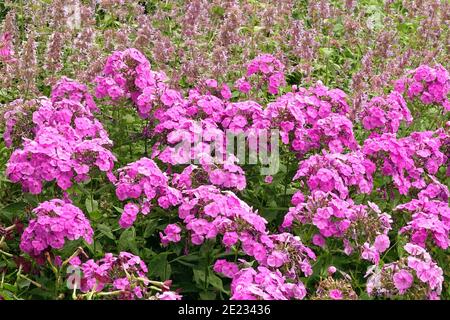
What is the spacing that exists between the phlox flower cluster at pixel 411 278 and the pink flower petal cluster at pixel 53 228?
4.20 feet

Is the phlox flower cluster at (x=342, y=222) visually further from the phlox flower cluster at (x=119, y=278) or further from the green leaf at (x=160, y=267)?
the phlox flower cluster at (x=119, y=278)

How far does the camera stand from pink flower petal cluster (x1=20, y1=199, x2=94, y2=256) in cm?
379

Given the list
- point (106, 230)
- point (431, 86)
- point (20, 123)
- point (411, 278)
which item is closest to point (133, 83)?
point (20, 123)

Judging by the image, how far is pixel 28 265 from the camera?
4.15 meters

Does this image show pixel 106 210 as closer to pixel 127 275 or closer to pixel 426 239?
pixel 127 275

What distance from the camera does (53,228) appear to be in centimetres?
376

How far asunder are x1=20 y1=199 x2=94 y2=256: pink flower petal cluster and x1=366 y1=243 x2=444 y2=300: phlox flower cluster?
1.28 metres

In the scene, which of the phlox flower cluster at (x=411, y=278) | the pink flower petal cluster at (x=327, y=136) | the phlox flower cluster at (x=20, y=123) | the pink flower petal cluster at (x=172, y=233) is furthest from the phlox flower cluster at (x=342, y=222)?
the phlox flower cluster at (x=20, y=123)

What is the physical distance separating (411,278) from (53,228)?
1.51 meters

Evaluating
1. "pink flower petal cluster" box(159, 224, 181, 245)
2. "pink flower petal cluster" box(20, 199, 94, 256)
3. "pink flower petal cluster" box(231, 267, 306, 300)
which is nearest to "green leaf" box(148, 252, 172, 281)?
"pink flower petal cluster" box(159, 224, 181, 245)

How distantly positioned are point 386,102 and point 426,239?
1.19 m

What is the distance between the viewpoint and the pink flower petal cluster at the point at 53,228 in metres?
3.79

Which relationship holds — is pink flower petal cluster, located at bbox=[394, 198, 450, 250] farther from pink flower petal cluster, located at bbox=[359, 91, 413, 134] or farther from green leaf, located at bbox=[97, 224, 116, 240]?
green leaf, located at bbox=[97, 224, 116, 240]
